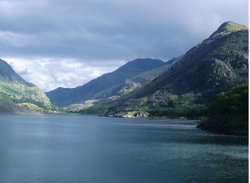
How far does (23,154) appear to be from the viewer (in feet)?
494

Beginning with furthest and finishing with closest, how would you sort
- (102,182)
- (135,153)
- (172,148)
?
(172,148) → (135,153) → (102,182)

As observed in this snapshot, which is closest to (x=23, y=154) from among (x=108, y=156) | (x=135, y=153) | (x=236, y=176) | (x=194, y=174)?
(x=108, y=156)

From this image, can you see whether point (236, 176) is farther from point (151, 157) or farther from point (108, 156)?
point (108, 156)

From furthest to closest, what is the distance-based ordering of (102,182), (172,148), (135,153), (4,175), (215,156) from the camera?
A: (172,148) → (135,153) → (215,156) → (4,175) → (102,182)

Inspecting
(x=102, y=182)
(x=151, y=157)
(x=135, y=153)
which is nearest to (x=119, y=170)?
(x=102, y=182)

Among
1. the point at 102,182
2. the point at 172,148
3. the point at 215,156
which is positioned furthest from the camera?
the point at 172,148

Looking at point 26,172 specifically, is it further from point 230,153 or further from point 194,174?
point 230,153

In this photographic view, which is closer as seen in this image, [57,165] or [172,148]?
[57,165]

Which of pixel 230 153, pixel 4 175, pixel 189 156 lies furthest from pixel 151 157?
pixel 4 175

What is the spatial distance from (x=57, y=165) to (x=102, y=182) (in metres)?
28.7

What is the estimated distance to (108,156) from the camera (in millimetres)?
147500

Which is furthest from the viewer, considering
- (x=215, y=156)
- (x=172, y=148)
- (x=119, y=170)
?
(x=172, y=148)

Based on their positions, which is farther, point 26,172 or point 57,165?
point 57,165

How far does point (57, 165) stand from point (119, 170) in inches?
755
